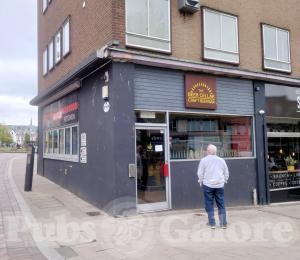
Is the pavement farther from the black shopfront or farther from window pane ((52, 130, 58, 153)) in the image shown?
window pane ((52, 130, 58, 153))

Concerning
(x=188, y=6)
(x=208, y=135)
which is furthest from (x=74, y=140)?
(x=188, y=6)

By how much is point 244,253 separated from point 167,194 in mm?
3913

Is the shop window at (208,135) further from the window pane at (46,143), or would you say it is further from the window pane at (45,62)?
the window pane at (45,62)

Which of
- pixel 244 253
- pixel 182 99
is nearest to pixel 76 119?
pixel 182 99

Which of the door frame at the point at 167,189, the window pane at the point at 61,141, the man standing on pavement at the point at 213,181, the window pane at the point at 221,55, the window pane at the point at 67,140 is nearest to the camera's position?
the man standing on pavement at the point at 213,181

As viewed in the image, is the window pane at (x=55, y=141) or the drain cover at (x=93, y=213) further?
the window pane at (x=55, y=141)

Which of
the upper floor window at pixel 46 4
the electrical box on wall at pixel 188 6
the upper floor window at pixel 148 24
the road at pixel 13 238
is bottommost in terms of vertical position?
the road at pixel 13 238

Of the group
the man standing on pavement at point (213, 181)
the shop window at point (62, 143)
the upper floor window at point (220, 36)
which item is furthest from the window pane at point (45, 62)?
the man standing on pavement at point (213, 181)

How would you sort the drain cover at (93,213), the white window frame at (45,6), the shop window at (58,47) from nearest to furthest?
the drain cover at (93,213), the shop window at (58,47), the white window frame at (45,6)

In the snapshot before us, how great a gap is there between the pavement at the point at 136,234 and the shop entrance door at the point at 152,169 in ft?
1.40

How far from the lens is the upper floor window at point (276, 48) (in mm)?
12234

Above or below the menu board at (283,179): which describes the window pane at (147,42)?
above

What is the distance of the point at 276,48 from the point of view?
494 inches

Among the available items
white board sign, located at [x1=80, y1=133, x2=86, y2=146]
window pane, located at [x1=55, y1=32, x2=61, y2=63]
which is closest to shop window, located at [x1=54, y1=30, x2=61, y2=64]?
window pane, located at [x1=55, y1=32, x2=61, y2=63]
